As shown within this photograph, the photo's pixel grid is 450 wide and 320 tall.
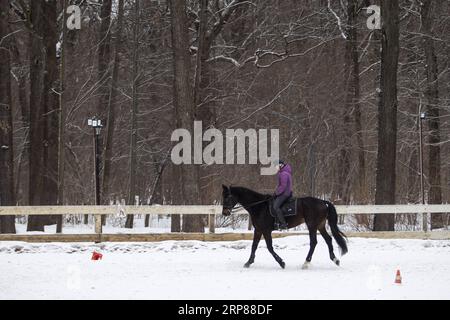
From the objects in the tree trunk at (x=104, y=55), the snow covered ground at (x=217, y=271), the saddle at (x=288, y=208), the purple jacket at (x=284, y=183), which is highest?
the tree trunk at (x=104, y=55)

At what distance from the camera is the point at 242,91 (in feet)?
101

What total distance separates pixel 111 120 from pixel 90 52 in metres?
8.41

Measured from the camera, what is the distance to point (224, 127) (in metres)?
31.8

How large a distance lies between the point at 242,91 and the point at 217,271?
1729 centimetres

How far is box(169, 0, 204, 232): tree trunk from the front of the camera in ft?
74.3

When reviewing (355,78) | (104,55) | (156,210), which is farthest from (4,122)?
(355,78)

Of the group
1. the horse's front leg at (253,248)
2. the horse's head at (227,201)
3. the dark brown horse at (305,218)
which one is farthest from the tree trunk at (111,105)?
the horse's front leg at (253,248)

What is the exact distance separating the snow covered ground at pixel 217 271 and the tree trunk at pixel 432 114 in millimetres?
6966

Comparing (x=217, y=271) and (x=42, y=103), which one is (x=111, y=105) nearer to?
(x=42, y=103)

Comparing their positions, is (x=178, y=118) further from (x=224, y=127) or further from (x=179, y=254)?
(x=224, y=127)

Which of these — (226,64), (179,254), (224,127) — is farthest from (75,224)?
(179,254)

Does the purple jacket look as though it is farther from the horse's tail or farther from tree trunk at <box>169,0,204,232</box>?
tree trunk at <box>169,0,204,232</box>

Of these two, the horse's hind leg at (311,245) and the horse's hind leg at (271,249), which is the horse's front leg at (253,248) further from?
the horse's hind leg at (311,245)

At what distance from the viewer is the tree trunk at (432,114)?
2700cm
